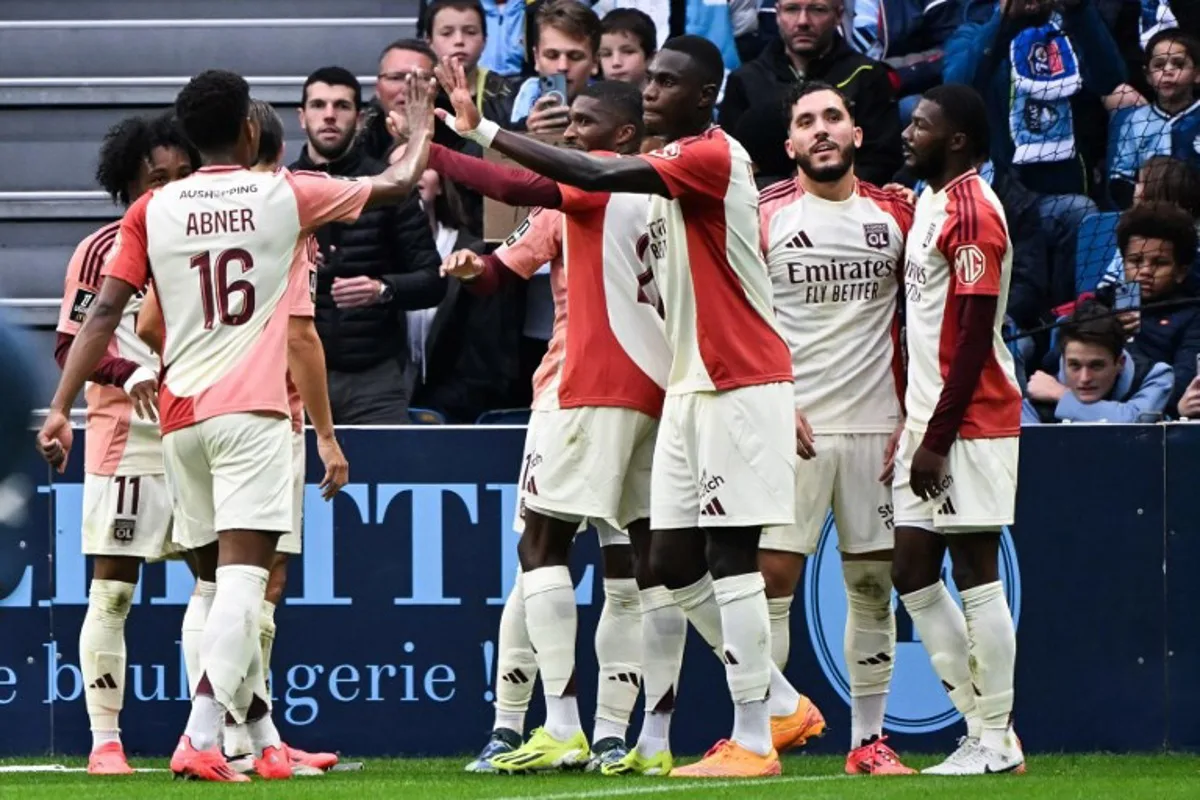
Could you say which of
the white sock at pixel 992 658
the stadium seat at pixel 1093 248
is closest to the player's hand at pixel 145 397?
the white sock at pixel 992 658

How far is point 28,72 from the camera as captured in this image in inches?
539

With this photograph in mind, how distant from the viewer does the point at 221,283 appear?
7270 millimetres

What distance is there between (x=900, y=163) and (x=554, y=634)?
3.71 m

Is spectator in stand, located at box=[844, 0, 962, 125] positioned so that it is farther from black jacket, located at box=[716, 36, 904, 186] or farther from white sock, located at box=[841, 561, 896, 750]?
white sock, located at box=[841, 561, 896, 750]

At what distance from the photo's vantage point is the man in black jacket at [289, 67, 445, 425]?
10141 millimetres

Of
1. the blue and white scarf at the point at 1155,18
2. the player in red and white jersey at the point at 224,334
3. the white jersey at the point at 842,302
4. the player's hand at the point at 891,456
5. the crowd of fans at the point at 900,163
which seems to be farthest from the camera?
the blue and white scarf at the point at 1155,18

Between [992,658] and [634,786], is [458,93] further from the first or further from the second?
[992,658]

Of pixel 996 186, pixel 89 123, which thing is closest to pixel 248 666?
pixel 996 186

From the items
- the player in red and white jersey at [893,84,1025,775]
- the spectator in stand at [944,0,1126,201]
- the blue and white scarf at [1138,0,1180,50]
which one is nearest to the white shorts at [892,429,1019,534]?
the player in red and white jersey at [893,84,1025,775]

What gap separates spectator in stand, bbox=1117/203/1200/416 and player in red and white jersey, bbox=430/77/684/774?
2714 millimetres

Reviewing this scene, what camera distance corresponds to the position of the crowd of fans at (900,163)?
32.7ft

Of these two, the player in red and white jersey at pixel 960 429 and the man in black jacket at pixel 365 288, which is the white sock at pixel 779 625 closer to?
the player in red and white jersey at pixel 960 429

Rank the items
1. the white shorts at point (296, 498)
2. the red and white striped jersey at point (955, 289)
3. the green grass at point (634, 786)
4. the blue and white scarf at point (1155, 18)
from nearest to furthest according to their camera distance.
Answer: the green grass at point (634, 786)
the red and white striped jersey at point (955, 289)
the white shorts at point (296, 498)
the blue and white scarf at point (1155, 18)

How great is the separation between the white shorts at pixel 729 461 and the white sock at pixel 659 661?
494 millimetres
